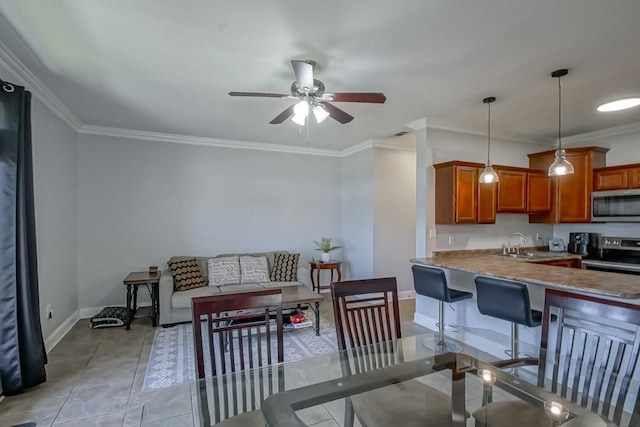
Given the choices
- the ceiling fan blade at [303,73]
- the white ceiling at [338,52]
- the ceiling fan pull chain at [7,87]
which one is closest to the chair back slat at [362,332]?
the ceiling fan blade at [303,73]

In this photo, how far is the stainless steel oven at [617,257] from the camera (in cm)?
383

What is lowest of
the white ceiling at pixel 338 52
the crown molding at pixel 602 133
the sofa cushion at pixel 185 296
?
the sofa cushion at pixel 185 296

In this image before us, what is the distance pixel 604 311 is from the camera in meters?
1.57

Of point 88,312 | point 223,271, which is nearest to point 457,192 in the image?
point 223,271

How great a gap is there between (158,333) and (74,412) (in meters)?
1.49

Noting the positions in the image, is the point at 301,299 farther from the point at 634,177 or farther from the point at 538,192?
the point at 634,177

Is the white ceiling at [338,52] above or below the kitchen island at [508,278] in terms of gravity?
above

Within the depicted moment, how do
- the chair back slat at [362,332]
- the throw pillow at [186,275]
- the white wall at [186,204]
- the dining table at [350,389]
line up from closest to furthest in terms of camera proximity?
the dining table at [350,389], the chair back slat at [362,332], the throw pillow at [186,275], the white wall at [186,204]

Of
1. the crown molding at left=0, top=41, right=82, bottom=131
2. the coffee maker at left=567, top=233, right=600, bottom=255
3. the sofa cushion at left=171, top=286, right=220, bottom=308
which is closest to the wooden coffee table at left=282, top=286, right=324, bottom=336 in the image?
the sofa cushion at left=171, top=286, right=220, bottom=308

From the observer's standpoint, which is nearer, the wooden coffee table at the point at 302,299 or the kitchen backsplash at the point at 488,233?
the wooden coffee table at the point at 302,299

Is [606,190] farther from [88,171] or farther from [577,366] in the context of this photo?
[88,171]

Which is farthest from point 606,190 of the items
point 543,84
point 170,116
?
point 170,116

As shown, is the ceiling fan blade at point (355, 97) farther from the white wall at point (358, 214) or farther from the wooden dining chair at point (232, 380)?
the white wall at point (358, 214)

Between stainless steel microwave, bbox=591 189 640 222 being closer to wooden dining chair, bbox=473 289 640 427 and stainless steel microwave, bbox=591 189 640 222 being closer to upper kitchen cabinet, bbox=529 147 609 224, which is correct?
upper kitchen cabinet, bbox=529 147 609 224
